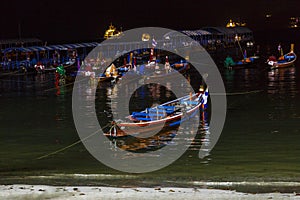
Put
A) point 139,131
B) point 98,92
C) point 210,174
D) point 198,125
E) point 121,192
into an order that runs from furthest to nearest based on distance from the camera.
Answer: point 98,92, point 198,125, point 139,131, point 210,174, point 121,192

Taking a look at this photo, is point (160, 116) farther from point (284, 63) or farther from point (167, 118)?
point (284, 63)

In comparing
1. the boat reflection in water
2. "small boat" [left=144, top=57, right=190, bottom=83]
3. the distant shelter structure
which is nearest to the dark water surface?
the boat reflection in water

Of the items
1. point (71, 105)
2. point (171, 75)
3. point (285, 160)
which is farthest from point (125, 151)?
point (171, 75)

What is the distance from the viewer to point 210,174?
57.2 ft

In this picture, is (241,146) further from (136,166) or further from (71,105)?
(71,105)

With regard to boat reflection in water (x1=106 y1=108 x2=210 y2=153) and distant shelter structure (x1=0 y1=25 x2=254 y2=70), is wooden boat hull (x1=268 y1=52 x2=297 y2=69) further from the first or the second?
boat reflection in water (x1=106 y1=108 x2=210 y2=153)

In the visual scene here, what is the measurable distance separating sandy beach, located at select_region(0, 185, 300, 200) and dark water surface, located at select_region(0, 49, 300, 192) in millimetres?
1036

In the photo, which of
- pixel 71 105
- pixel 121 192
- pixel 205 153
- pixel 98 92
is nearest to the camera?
pixel 121 192

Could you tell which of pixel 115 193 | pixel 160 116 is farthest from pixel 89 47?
pixel 115 193

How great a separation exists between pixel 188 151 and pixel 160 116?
17.2 feet

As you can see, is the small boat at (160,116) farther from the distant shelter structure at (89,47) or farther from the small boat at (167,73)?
the distant shelter structure at (89,47)

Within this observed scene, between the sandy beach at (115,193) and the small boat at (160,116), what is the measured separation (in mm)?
8004

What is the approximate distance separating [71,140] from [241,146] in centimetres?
691

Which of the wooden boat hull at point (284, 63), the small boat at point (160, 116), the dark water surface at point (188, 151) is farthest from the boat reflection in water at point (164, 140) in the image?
the wooden boat hull at point (284, 63)
